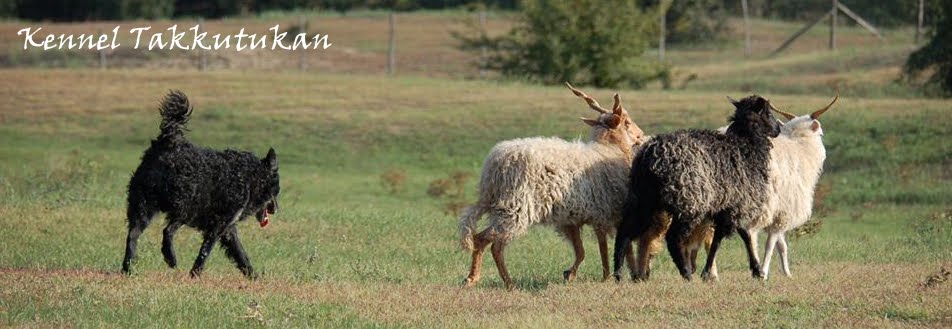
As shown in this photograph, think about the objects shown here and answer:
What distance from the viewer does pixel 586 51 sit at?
42.2 metres

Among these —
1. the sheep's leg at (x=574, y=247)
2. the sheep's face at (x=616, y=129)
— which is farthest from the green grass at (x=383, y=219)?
the sheep's face at (x=616, y=129)

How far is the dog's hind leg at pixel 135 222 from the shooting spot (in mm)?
12664

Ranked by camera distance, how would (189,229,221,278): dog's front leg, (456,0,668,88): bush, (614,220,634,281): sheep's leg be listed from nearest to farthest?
(189,229,221,278): dog's front leg
(614,220,634,281): sheep's leg
(456,0,668,88): bush

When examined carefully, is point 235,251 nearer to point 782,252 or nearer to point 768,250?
point 768,250

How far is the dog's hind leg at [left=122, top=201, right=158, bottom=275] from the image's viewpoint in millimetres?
12664

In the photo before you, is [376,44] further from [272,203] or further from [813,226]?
[272,203]

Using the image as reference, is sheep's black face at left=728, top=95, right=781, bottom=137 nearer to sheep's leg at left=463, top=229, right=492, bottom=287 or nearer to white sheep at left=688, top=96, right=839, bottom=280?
white sheep at left=688, top=96, right=839, bottom=280

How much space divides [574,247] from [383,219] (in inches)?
243

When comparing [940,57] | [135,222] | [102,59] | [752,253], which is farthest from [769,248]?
[102,59]

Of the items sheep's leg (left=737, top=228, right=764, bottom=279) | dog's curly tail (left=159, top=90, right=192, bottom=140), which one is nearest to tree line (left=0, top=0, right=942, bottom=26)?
sheep's leg (left=737, top=228, right=764, bottom=279)

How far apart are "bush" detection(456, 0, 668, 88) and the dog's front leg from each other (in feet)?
96.2

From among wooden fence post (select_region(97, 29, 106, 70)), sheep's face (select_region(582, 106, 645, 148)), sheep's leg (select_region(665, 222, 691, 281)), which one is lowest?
wooden fence post (select_region(97, 29, 106, 70))

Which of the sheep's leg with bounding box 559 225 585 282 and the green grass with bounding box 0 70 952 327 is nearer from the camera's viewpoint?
the green grass with bounding box 0 70 952 327

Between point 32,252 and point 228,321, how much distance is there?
5357mm
